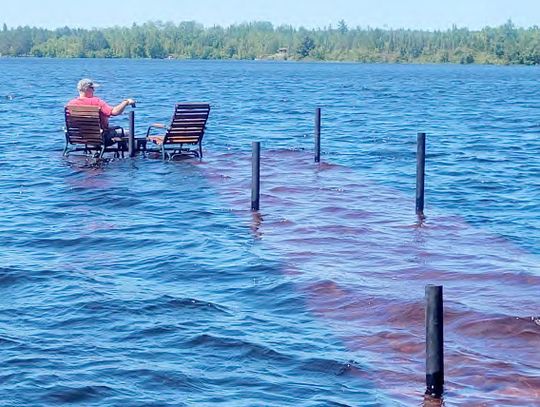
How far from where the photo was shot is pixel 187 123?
81.1ft

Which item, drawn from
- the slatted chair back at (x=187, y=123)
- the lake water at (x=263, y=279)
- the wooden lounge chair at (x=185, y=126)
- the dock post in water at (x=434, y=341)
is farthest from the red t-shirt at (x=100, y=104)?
the dock post in water at (x=434, y=341)

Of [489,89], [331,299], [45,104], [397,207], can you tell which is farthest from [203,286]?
[489,89]

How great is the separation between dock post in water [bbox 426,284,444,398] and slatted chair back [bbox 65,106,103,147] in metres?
14.2

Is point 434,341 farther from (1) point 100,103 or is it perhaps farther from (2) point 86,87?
(2) point 86,87

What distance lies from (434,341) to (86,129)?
15.0m

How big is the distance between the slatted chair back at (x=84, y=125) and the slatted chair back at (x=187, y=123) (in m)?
1.36

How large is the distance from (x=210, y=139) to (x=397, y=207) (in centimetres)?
1306

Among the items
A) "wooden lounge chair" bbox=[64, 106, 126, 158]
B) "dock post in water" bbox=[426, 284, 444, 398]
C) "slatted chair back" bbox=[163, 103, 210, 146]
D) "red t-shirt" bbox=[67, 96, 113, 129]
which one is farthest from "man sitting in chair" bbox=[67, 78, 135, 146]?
"dock post in water" bbox=[426, 284, 444, 398]

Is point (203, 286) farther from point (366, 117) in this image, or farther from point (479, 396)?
point (366, 117)

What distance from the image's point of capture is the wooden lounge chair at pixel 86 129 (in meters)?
23.7

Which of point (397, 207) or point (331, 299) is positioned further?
point (397, 207)

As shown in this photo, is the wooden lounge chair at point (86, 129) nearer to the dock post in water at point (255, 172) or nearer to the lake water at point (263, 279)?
the lake water at point (263, 279)

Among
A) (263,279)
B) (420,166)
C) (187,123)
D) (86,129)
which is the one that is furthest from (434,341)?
(187,123)

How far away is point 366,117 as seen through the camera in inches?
1839
